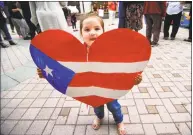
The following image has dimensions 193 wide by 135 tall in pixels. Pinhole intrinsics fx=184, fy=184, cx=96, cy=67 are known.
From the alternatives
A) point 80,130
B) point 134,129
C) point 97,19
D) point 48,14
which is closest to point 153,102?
point 134,129

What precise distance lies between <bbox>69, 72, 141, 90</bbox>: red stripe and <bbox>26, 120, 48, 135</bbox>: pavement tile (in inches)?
41.4

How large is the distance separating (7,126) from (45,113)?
459 mm

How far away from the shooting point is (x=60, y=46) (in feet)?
4.16

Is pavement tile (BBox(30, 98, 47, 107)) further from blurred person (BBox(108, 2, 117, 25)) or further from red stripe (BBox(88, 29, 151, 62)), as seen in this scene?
blurred person (BBox(108, 2, 117, 25))

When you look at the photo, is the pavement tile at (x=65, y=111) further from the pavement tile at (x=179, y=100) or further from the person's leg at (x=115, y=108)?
the pavement tile at (x=179, y=100)

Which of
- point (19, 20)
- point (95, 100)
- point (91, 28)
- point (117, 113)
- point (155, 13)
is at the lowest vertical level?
point (117, 113)

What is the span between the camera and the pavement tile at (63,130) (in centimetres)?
204

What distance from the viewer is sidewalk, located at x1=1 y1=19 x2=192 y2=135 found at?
6.79 ft

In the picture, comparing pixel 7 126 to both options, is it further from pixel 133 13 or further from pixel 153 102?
pixel 133 13

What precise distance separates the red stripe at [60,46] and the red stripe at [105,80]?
0.45ft

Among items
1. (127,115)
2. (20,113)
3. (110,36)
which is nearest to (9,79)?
(20,113)

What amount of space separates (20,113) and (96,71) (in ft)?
5.36

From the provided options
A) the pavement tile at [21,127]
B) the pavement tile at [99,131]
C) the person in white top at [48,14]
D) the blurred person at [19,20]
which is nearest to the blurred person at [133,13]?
the person in white top at [48,14]

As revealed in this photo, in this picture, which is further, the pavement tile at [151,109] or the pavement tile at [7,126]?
the pavement tile at [151,109]
